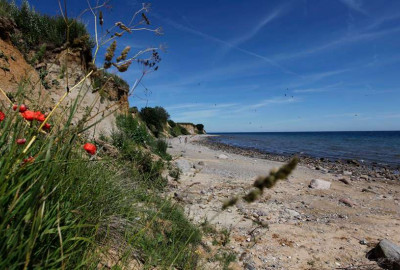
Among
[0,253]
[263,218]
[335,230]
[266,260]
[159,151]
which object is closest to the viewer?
[0,253]

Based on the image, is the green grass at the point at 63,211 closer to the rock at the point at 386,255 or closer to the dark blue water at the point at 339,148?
the dark blue water at the point at 339,148

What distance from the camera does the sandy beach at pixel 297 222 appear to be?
378 centimetres

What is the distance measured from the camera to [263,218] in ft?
17.5

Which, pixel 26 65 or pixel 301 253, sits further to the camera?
pixel 26 65

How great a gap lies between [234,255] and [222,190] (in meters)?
3.82

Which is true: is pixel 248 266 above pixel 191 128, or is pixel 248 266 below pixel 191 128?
below

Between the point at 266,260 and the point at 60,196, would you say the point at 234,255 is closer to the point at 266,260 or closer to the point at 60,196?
the point at 266,260

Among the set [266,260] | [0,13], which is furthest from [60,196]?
[0,13]

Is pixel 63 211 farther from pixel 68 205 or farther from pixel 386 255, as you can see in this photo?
pixel 386 255

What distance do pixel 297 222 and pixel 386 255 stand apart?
179 cm

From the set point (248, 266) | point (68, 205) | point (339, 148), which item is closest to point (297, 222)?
point (248, 266)

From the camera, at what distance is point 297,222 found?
532 centimetres

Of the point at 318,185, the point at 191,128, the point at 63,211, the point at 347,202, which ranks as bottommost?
the point at 347,202

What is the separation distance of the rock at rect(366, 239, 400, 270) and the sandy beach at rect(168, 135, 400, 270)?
167 millimetres
